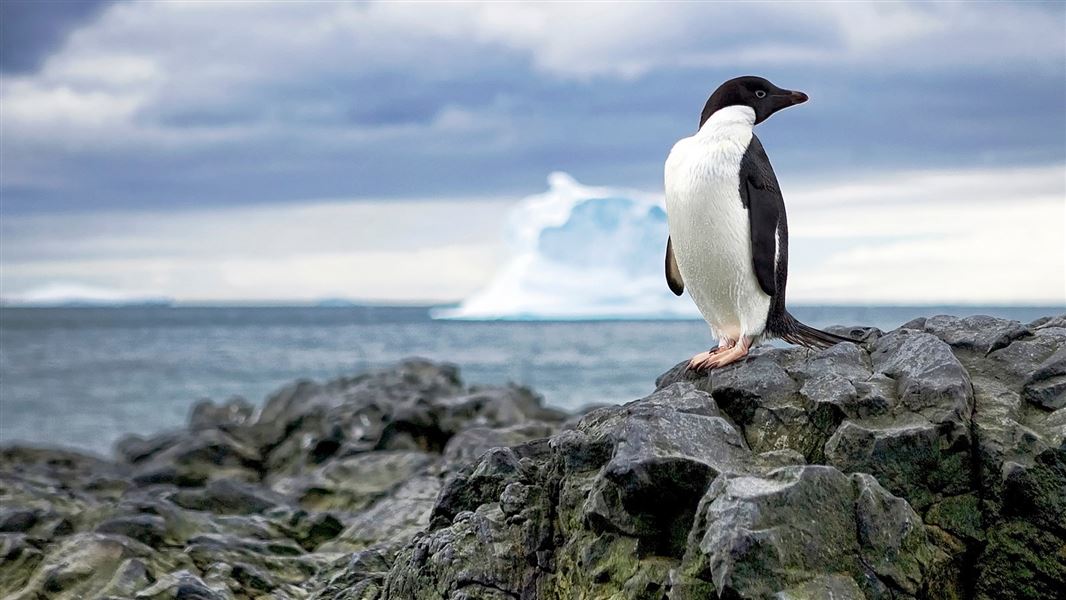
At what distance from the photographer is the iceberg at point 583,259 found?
55.7 m

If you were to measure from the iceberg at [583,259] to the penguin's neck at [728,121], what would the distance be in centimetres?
4665

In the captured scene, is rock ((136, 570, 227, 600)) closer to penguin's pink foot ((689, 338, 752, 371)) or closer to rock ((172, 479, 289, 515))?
rock ((172, 479, 289, 515))

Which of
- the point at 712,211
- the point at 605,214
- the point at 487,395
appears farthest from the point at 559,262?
the point at 712,211

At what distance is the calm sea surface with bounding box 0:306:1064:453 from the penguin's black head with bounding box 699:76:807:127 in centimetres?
2462

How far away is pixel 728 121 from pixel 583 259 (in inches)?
2057

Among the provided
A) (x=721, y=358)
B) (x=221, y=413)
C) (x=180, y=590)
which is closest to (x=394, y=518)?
(x=180, y=590)

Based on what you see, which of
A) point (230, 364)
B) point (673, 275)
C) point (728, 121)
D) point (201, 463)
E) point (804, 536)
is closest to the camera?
point (804, 536)

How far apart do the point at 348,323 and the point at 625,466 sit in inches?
4063

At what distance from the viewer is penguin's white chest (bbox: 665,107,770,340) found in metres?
6.58

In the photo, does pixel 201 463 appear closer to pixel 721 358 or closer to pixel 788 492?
pixel 721 358

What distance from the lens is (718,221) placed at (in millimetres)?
6605

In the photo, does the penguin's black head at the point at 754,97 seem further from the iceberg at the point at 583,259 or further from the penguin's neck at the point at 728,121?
the iceberg at the point at 583,259

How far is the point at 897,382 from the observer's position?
535 cm

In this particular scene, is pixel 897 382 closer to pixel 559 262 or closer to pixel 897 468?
pixel 897 468
